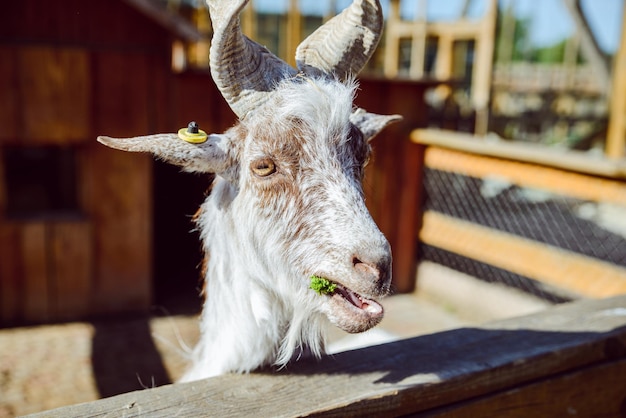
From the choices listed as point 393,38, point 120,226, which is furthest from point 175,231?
point 393,38

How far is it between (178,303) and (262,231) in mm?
5105

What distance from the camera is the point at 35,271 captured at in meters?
6.14

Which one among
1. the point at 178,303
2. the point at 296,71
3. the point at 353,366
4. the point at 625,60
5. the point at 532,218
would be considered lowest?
the point at 178,303

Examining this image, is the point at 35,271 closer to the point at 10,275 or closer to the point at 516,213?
the point at 10,275

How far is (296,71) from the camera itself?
2.14 meters

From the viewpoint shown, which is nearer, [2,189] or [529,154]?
[529,154]

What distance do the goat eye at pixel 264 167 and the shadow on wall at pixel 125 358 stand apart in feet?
9.49

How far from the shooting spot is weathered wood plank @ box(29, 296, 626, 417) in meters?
1.46

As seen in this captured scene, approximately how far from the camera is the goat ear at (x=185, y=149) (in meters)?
1.82

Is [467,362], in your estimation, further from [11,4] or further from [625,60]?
[625,60]

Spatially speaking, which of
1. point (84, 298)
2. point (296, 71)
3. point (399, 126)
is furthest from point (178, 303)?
point (296, 71)

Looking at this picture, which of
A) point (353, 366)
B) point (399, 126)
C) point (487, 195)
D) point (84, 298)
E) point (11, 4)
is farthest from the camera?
point (487, 195)

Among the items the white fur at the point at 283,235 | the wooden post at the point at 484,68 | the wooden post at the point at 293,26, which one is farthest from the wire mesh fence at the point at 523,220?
the white fur at the point at 283,235

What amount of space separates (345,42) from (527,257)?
4317 millimetres
